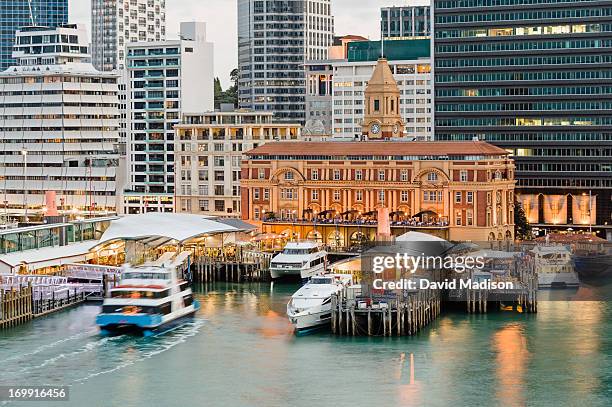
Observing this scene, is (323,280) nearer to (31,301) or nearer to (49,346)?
(31,301)

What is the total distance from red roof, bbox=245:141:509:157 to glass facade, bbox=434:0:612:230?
23513 mm

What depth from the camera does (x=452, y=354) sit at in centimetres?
8075

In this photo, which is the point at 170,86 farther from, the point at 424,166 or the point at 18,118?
the point at 424,166

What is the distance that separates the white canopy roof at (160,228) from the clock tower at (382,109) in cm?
2946

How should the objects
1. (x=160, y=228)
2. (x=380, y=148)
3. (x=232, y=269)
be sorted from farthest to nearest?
(x=380, y=148) < (x=232, y=269) < (x=160, y=228)

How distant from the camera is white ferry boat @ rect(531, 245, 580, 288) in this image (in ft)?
357

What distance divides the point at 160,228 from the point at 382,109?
1577 inches

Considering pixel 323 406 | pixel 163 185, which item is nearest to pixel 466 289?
pixel 323 406

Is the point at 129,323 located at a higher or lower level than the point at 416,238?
lower

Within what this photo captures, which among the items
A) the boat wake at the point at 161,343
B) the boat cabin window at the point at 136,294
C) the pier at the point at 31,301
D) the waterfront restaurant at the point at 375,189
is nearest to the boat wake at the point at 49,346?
the boat cabin window at the point at 136,294

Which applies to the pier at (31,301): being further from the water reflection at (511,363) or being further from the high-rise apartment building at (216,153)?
the high-rise apartment building at (216,153)

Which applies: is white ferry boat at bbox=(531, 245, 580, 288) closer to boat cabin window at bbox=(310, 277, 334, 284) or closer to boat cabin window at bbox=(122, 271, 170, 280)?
boat cabin window at bbox=(310, 277, 334, 284)

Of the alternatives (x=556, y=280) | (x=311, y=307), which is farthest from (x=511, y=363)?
(x=556, y=280)

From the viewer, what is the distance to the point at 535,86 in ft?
517
